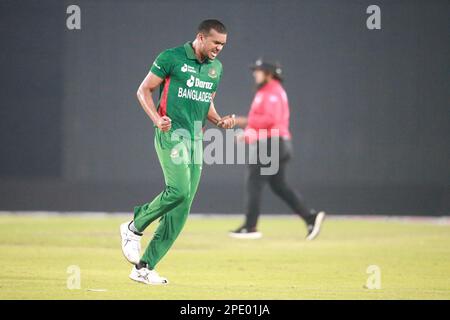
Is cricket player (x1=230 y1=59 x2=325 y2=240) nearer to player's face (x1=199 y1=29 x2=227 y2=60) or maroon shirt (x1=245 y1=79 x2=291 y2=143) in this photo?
maroon shirt (x1=245 y1=79 x2=291 y2=143)

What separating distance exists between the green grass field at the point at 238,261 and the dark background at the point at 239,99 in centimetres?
121

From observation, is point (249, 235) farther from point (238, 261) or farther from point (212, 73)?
point (212, 73)

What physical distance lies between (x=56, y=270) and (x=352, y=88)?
27.0ft

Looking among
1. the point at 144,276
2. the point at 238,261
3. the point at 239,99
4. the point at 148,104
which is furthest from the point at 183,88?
the point at 239,99

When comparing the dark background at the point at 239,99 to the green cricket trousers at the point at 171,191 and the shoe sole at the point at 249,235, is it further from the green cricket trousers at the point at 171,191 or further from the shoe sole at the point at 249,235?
the green cricket trousers at the point at 171,191

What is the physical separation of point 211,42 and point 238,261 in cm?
312

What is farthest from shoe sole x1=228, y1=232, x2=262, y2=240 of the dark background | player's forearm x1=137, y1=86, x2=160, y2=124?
player's forearm x1=137, y1=86, x2=160, y2=124

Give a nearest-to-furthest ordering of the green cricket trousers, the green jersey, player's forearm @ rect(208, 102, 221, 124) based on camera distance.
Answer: the green cricket trousers → the green jersey → player's forearm @ rect(208, 102, 221, 124)

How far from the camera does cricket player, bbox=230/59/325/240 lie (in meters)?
13.1

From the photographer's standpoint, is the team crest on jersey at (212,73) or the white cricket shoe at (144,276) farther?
the team crest on jersey at (212,73)

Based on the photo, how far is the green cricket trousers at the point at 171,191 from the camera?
8.27 metres

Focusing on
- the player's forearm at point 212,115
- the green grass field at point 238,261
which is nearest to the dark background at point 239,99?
the green grass field at point 238,261

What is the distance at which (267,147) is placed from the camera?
13188mm

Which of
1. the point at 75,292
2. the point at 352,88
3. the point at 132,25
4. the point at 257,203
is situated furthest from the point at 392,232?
the point at 75,292
